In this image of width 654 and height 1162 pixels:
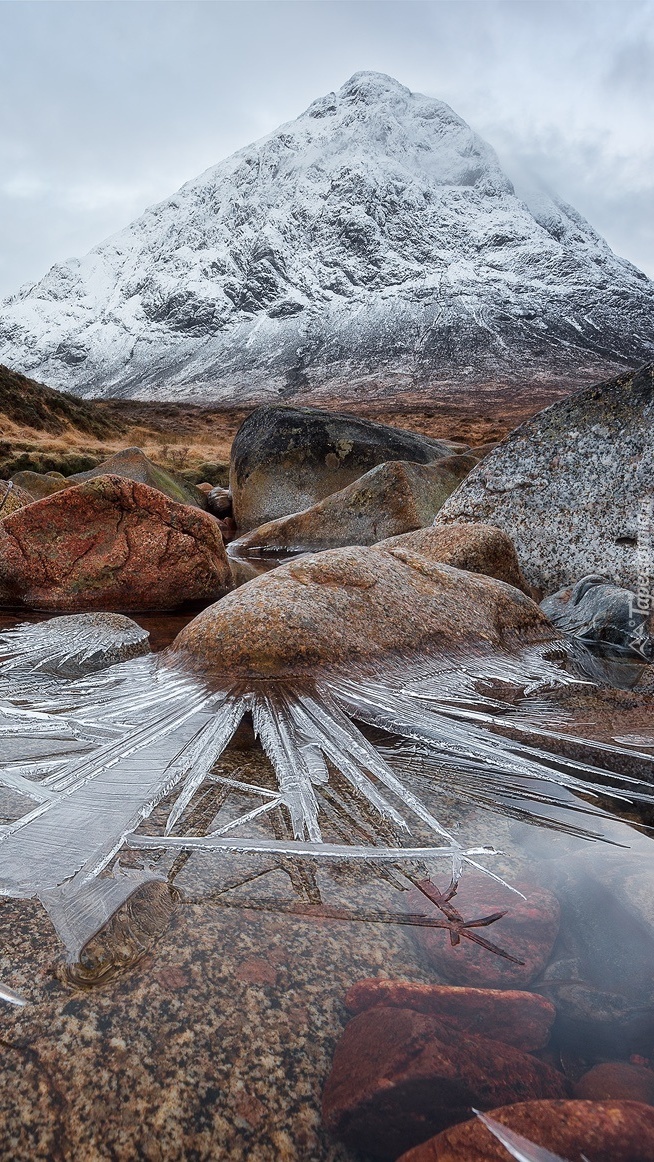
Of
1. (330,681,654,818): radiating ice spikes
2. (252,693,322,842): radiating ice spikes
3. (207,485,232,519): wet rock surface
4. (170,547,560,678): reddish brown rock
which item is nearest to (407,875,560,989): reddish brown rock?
(252,693,322,842): radiating ice spikes

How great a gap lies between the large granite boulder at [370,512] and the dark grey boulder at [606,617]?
3368 mm

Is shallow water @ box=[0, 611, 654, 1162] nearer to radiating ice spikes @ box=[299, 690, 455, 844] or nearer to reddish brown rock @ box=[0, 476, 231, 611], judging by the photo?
radiating ice spikes @ box=[299, 690, 455, 844]

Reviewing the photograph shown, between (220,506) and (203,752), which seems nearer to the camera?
(203,752)

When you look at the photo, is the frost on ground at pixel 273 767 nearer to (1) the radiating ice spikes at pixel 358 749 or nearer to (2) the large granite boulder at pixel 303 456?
(1) the radiating ice spikes at pixel 358 749

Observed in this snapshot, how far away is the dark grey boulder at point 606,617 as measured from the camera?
11.1 ft

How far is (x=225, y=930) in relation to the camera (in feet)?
3.13

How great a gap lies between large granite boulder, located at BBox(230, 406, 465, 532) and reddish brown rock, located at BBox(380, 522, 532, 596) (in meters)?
6.14

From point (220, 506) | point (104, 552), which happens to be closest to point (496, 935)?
point (104, 552)

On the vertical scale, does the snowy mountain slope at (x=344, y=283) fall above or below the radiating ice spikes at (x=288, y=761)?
above

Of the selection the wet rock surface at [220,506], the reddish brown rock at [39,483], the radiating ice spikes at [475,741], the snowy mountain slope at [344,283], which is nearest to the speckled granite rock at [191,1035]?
the radiating ice spikes at [475,741]

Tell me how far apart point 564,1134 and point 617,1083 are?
125mm

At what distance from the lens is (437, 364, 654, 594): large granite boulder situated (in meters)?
4.07

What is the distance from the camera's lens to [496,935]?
38.2 inches

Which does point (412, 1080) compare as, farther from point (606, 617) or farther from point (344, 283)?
point (344, 283)
